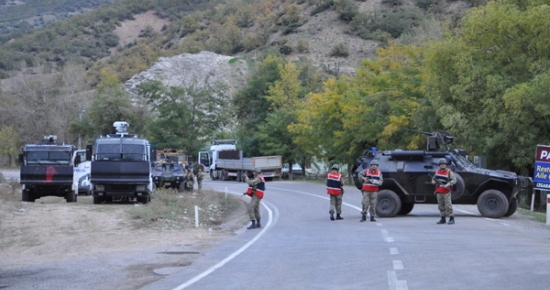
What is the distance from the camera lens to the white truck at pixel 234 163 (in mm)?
61075

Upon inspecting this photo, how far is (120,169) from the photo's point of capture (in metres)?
29.2

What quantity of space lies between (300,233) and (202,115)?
48540 mm

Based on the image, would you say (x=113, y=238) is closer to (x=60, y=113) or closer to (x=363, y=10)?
(x=60, y=113)

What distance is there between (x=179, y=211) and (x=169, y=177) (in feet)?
44.2

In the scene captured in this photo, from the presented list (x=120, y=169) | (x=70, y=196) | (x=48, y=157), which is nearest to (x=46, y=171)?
(x=48, y=157)

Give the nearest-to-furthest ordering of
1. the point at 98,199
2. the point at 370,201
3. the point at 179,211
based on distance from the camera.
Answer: the point at 370,201 → the point at 179,211 → the point at 98,199

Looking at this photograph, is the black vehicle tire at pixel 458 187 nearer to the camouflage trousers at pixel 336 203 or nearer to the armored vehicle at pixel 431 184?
the armored vehicle at pixel 431 184

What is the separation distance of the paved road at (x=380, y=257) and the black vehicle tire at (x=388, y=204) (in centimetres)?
136

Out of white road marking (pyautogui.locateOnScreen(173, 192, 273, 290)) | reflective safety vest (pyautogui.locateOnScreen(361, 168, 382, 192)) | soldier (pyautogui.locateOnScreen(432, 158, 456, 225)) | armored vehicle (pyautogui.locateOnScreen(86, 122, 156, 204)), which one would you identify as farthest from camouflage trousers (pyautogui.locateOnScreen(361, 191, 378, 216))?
armored vehicle (pyautogui.locateOnScreen(86, 122, 156, 204))

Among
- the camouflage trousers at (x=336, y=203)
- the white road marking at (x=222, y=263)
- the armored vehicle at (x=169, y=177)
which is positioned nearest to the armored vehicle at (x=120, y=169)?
the armored vehicle at (x=169, y=177)

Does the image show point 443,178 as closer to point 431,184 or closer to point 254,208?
point 431,184

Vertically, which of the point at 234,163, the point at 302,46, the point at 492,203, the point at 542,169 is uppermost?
the point at 302,46

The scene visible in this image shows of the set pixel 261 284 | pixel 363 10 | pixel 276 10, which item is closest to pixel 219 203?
pixel 261 284

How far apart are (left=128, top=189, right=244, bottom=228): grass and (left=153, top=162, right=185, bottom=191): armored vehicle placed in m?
5.22
